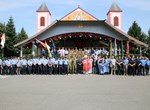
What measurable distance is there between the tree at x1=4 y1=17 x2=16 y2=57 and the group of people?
3069 centimetres

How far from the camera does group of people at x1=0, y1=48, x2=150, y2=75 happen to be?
24.7 metres

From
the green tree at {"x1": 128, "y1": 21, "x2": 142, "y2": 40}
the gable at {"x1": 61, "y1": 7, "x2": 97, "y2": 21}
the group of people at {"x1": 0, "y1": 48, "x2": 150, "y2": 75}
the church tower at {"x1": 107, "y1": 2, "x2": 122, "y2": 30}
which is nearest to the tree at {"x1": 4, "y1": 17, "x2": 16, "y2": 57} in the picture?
the gable at {"x1": 61, "y1": 7, "x2": 97, "y2": 21}

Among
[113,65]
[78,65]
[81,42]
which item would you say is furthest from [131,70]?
[81,42]

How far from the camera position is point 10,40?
57.4 metres

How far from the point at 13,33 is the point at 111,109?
5214cm

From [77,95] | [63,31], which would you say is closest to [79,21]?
[63,31]

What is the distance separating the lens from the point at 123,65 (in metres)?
24.8

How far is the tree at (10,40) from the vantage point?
57.0 m

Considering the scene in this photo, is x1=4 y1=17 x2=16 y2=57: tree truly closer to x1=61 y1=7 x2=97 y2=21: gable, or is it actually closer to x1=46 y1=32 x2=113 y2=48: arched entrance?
x1=46 y1=32 x2=113 y2=48: arched entrance

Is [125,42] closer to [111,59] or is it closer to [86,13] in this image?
[86,13]

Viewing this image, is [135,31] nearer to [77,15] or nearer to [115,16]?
[115,16]

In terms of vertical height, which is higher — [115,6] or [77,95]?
[115,6]

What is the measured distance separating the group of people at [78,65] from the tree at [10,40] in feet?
101

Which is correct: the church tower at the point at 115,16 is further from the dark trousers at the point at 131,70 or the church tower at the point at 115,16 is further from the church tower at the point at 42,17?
the dark trousers at the point at 131,70
